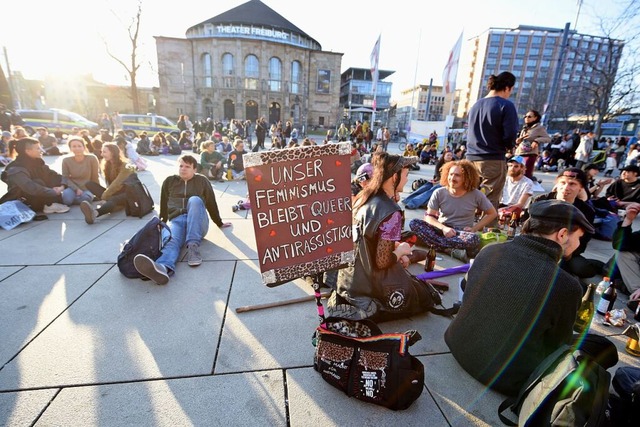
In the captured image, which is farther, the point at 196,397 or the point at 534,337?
the point at 196,397

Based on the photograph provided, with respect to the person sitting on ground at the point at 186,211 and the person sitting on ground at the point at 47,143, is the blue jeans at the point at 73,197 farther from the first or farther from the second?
the person sitting on ground at the point at 47,143

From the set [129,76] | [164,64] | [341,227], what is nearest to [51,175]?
[341,227]

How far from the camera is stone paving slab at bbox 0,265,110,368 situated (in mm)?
2498

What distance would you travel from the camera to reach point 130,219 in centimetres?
571

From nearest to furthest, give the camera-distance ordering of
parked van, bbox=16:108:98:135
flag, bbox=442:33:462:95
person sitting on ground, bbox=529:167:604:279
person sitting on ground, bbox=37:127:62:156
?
1. person sitting on ground, bbox=529:167:604:279
2. person sitting on ground, bbox=37:127:62:156
3. parked van, bbox=16:108:98:135
4. flag, bbox=442:33:462:95

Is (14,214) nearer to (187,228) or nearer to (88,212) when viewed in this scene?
(88,212)

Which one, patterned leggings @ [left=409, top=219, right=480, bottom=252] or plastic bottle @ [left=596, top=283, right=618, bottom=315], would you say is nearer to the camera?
plastic bottle @ [left=596, top=283, right=618, bottom=315]

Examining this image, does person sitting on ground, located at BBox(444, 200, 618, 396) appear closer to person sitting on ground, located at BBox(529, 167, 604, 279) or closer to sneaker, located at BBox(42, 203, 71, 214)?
person sitting on ground, located at BBox(529, 167, 604, 279)

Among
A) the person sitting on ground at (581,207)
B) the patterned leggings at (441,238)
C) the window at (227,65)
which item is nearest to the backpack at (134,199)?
the patterned leggings at (441,238)

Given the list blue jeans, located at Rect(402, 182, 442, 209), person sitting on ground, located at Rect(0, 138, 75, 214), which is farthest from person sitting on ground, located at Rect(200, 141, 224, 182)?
blue jeans, located at Rect(402, 182, 442, 209)

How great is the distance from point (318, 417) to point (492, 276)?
1.43 m

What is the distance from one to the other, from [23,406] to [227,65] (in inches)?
2003

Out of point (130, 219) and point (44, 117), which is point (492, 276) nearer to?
point (130, 219)

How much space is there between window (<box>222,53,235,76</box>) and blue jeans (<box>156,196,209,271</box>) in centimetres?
4753
